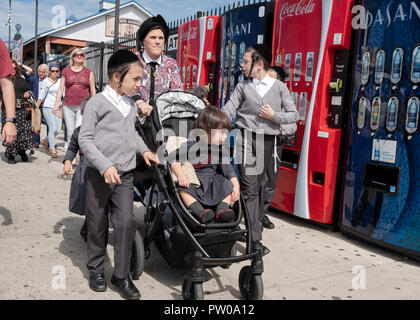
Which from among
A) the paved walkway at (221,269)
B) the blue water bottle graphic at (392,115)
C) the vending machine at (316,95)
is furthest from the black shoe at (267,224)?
the blue water bottle graphic at (392,115)

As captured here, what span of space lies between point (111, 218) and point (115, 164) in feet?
1.24

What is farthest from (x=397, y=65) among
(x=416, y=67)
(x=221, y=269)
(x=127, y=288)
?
(x=127, y=288)

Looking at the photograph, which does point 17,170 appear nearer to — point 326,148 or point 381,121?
point 326,148

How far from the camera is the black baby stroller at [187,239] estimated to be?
282cm

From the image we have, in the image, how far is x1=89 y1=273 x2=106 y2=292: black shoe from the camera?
9.91 ft

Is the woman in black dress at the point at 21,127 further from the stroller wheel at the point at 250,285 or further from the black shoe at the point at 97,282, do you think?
the stroller wheel at the point at 250,285

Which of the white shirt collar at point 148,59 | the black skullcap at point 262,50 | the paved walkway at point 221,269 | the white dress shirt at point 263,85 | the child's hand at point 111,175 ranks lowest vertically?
the paved walkway at point 221,269

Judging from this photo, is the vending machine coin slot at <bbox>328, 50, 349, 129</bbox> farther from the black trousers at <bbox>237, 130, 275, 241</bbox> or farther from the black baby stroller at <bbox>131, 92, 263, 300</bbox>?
the black baby stroller at <bbox>131, 92, 263, 300</bbox>

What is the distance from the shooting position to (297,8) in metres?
4.96

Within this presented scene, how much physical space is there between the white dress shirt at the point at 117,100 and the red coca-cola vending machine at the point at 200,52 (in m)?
4.14

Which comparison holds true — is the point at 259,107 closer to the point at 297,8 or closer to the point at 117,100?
the point at 117,100

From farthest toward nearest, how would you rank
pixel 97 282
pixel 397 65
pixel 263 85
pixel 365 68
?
pixel 365 68, pixel 263 85, pixel 397 65, pixel 97 282

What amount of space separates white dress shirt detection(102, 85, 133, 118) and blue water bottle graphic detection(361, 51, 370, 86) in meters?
2.40
